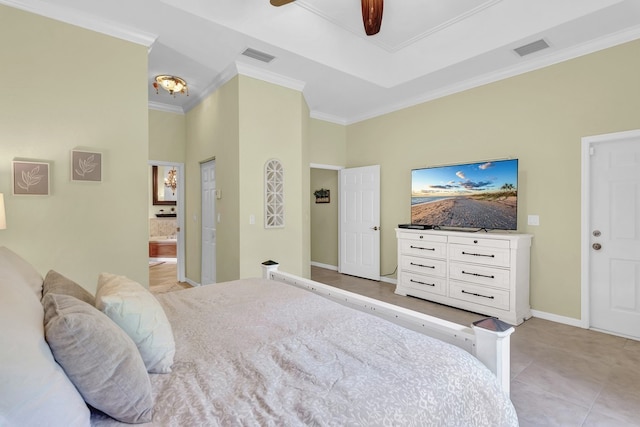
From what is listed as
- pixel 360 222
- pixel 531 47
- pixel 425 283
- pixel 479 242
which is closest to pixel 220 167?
pixel 360 222

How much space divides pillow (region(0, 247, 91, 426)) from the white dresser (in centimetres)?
373

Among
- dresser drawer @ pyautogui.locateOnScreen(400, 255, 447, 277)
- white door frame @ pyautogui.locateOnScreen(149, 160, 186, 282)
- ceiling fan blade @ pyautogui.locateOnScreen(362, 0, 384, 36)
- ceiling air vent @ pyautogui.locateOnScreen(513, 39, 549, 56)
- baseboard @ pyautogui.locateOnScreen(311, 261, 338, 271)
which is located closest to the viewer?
ceiling fan blade @ pyautogui.locateOnScreen(362, 0, 384, 36)

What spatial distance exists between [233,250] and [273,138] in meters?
1.54

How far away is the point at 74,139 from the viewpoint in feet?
9.04

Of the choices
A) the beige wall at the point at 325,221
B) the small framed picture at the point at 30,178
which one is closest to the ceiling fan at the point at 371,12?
the small framed picture at the point at 30,178

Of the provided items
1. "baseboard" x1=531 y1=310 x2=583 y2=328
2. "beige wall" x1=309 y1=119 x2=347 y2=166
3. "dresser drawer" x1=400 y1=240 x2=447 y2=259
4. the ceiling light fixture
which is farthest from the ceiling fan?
"baseboard" x1=531 y1=310 x2=583 y2=328

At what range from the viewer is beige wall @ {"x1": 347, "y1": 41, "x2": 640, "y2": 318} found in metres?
3.07

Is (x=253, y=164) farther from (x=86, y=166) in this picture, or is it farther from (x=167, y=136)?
(x=167, y=136)

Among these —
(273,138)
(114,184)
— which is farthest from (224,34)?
(114,184)

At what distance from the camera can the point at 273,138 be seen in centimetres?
406

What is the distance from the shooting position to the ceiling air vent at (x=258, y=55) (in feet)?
11.2

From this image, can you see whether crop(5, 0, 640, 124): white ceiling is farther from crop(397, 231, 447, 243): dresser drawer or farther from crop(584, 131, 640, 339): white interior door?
crop(397, 231, 447, 243): dresser drawer

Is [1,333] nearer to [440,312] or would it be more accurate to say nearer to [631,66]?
[440,312]

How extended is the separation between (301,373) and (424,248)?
343 cm
